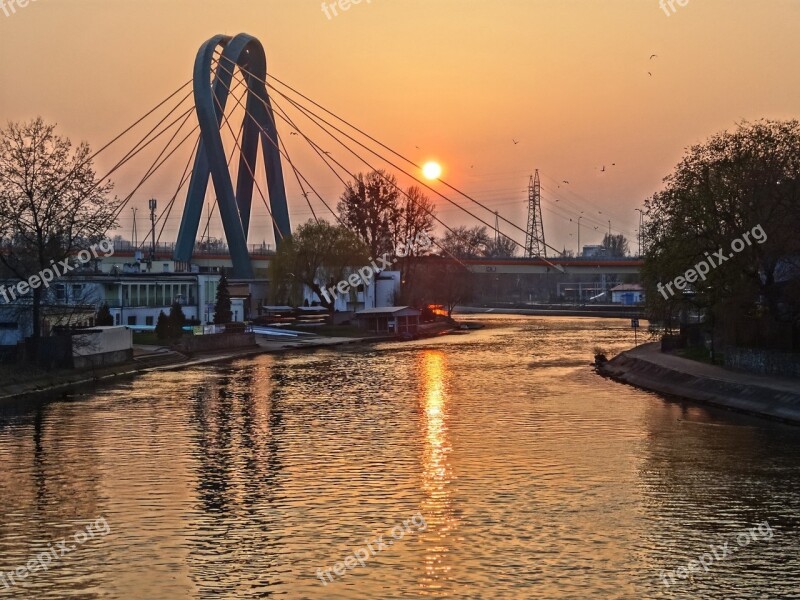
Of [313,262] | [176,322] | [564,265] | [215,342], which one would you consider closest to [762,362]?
[215,342]

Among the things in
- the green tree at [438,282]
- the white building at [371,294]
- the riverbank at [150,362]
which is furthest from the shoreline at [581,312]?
the riverbank at [150,362]

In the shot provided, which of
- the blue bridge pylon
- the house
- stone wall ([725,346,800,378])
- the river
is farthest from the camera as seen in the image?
the house

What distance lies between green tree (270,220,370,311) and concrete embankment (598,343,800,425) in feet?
174

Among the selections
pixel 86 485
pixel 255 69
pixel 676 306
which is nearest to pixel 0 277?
pixel 86 485

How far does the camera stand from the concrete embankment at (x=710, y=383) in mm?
47062

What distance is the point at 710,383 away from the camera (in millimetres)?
54344

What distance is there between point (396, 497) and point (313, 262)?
296 ft

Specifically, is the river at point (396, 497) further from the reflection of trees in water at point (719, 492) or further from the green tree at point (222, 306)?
the green tree at point (222, 306)

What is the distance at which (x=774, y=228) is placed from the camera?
54.6 metres

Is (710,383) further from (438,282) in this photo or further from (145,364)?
(438,282)

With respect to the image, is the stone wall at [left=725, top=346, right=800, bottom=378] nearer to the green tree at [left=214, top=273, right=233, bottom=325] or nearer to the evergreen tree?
the evergreen tree

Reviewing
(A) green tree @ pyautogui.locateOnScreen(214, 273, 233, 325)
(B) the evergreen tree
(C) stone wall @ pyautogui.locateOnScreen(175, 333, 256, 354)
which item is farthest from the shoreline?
(B) the evergreen tree

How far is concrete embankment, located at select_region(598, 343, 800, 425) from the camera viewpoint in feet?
154

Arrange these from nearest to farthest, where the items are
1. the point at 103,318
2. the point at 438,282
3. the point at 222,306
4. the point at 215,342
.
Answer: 1. the point at 103,318
2. the point at 215,342
3. the point at 222,306
4. the point at 438,282
